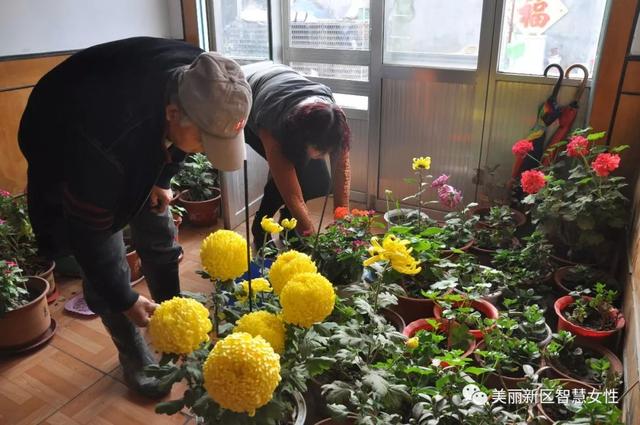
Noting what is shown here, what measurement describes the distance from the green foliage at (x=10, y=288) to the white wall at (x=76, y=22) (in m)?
0.95

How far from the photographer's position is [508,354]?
1474 millimetres

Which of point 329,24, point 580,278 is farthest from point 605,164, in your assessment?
point 329,24

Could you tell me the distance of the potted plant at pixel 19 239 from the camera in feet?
6.86

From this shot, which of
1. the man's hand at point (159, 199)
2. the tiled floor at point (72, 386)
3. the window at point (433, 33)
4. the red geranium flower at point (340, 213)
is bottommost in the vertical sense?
the tiled floor at point (72, 386)

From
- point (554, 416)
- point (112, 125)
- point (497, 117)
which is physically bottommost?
point (554, 416)

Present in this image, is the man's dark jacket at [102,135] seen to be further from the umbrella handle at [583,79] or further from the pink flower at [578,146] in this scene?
the umbrella handle at [583,79]

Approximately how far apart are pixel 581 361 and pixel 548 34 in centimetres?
169

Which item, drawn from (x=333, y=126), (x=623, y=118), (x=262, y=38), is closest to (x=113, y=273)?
(x=333, y=126)

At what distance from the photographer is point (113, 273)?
1213mm

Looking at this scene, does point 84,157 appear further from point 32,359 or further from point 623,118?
point 623,118

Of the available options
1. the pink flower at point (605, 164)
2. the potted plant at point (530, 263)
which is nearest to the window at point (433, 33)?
the pink flower at point (605, 164)

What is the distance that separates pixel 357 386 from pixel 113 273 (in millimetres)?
633

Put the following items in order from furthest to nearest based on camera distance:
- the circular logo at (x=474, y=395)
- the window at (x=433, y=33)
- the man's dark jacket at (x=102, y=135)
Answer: the window at (x=433, y=33) → the man's dark jacket at (x=102, y=135) → the circular logo at (x=474, y=395)

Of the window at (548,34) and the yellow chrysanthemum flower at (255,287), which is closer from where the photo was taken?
the yellow chrysanthemum flower at (255,287)
